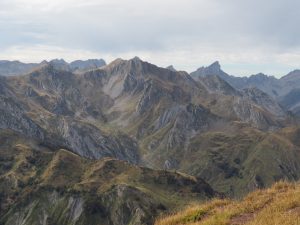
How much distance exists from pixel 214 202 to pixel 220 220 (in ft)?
15.6

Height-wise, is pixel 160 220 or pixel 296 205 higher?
pixel 296 205

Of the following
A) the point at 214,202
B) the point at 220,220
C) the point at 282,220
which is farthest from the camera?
the point at 214,202

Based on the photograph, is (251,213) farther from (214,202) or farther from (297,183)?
(297,183)

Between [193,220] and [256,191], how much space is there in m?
5.31

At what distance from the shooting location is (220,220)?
22.8 meters

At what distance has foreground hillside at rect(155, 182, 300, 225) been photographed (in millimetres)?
21109

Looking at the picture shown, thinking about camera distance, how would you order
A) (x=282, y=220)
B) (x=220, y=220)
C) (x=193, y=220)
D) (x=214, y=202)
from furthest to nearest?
1. (x=214, y=202)
2. (x=193, y=220)
3. (x=220, y=220)
4. (x=282, y=220)

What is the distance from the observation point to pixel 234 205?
85.2 feet

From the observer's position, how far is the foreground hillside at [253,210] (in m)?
21.1

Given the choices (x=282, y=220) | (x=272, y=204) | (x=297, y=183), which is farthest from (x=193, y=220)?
(x=297, y=183)

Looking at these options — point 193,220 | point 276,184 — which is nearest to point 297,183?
point 276,184

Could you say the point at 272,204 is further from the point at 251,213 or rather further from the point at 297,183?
the point at 297,183

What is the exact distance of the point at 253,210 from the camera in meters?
24.4

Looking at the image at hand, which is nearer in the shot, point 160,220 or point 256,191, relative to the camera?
point 160,220
